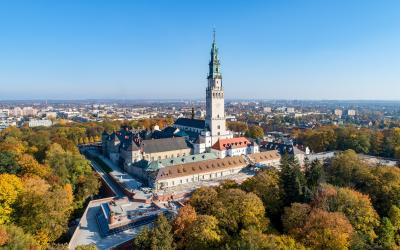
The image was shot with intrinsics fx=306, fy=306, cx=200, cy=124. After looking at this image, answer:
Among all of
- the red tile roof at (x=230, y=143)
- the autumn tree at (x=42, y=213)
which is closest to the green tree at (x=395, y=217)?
the red tile roof at (x=230, y=143)

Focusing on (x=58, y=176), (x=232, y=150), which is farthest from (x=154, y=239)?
(x=232, y=150)

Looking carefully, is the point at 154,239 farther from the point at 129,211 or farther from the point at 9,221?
the point at 9,221

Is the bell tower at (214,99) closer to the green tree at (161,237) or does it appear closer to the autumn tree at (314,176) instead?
the autumn tree at (314,176)

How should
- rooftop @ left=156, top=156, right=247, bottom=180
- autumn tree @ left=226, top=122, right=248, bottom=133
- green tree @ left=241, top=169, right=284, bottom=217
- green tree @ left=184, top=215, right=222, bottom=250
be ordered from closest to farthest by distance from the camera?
green tree @ left=184, top=215, right=222, bottom=250 → green tree @ left=241, top=169, right=284, bottom=217 → rooftop @ left=156, top=156, right=247, bottom=180 → autumn tree @ left=226, top=122, right=248, bottom=133

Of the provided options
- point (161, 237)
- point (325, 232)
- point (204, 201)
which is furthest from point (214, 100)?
point (161, 237)

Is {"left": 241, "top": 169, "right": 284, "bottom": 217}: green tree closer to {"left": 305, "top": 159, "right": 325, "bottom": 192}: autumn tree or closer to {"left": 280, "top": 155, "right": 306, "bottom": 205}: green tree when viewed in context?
{"left": 280, "top": 155, "right": 306, "bottom": 205}: green tree

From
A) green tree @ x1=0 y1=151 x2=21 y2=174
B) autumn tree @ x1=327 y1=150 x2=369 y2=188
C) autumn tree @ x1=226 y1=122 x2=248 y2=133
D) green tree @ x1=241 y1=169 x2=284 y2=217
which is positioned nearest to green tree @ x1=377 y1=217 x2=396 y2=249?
green tree @ x1=241 y1=169 x2=284 y2=217
